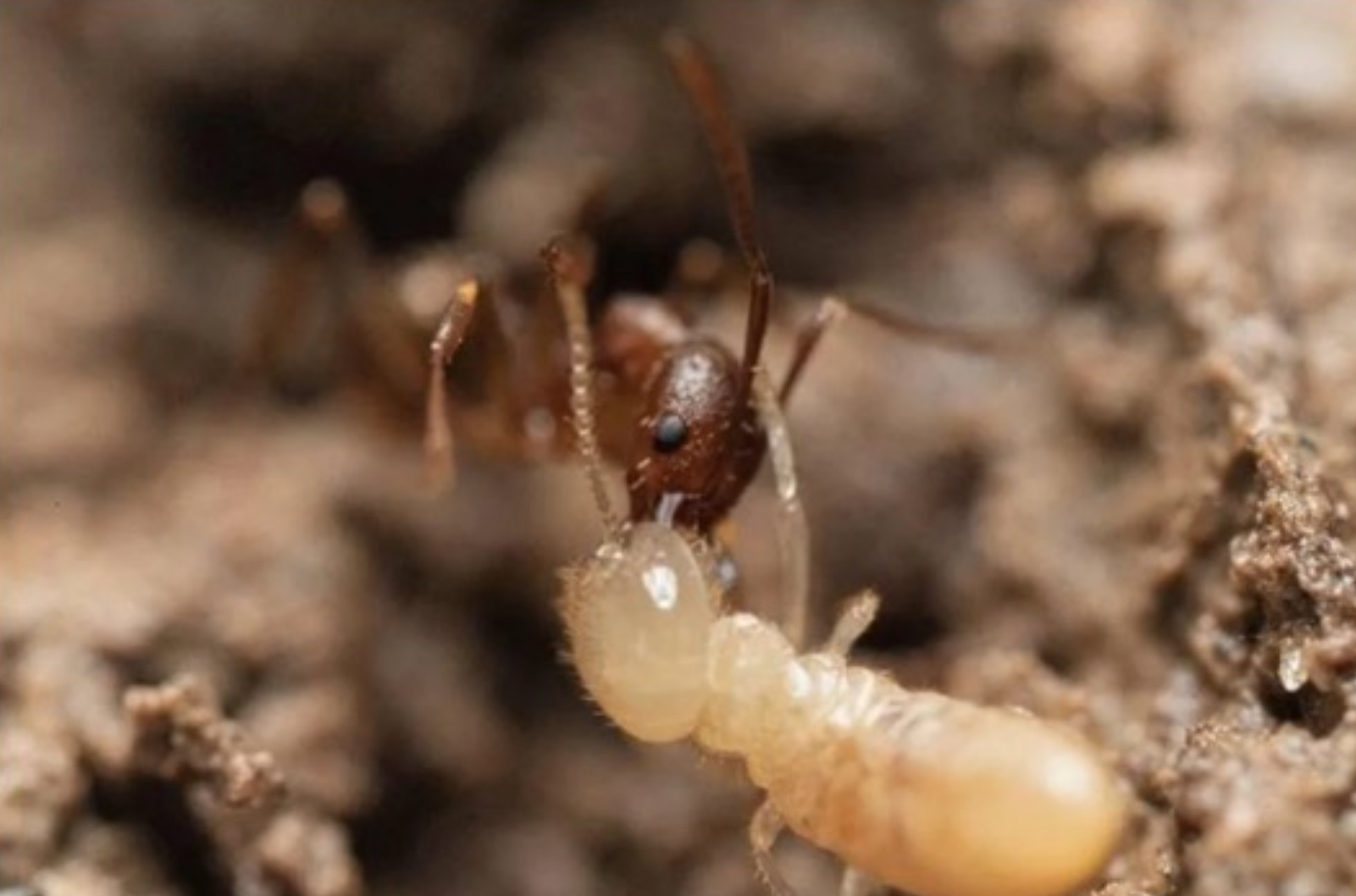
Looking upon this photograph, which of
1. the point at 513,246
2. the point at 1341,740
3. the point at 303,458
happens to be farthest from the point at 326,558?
the point at 1341,740

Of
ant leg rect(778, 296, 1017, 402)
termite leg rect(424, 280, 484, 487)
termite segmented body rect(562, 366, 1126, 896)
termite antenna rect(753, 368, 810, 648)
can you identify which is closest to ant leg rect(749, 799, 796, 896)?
termite segmented body rect(562, 366, 1126, 896)

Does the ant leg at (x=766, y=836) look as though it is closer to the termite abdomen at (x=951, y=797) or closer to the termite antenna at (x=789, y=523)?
the termite abdomen at (x=951, y=797)

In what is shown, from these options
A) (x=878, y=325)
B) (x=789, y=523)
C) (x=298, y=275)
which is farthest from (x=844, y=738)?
(x=298, y=275)

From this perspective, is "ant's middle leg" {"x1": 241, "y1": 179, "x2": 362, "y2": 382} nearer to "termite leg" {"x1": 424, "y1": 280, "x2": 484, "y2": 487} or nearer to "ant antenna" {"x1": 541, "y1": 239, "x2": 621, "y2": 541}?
"termite leg" {"x1": 424, "y1": 280, "x2": 484, "y2": 487}

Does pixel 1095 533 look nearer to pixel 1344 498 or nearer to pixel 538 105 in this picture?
pixel 1344 498

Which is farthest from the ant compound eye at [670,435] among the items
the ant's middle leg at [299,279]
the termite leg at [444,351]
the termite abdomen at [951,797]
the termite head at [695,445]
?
the ant's middle leg at [299,279]

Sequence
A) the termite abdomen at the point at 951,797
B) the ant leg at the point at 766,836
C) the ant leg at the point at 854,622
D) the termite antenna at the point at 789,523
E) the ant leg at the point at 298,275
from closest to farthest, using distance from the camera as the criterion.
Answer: the termite abdomen at the point at 951,797
the ant leg at the point at 766,836
the ant leg at the point at 854,622
the termite antenna at the point at 789,523
the ant leg at the point at 298,275
